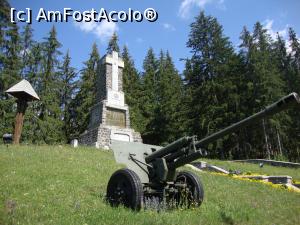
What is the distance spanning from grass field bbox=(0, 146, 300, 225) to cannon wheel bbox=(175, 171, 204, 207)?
0.25 metres

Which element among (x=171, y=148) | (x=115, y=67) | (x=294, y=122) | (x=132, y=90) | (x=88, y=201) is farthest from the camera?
(x=132, y=90)

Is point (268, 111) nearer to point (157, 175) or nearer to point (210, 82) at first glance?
point (157, 175)

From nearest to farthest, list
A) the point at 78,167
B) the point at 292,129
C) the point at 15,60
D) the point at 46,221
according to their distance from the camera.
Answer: the point at 46,221
the point at 78,167
the point at 15,60
the point at 292,129

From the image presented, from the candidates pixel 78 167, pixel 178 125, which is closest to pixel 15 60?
pixel 178 125

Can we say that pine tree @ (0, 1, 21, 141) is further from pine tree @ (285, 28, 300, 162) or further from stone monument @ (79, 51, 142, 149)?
pine tree @ (285, 28, 300, 162)

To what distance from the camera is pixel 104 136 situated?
2591 cm

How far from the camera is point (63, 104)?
43938 mm

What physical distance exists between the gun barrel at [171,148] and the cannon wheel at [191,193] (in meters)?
0.99

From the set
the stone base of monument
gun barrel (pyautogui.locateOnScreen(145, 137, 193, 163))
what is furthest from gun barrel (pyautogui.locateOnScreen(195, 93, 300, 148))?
the stone base of monument

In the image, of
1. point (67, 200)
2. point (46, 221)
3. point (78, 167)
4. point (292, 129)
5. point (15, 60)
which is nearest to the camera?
point (46, 221)

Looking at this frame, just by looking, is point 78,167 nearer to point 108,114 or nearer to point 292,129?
point 108,114

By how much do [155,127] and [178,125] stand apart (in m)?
3.11

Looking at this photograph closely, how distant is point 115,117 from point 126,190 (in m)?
20.6

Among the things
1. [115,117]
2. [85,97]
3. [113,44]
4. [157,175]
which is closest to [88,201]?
[157,175]
